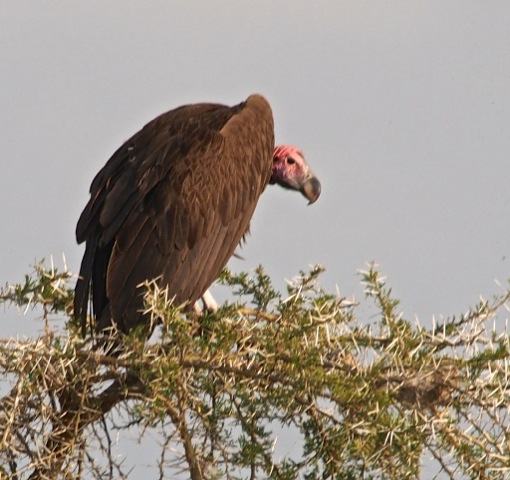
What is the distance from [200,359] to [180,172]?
2231mm

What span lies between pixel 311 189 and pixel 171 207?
2169mm

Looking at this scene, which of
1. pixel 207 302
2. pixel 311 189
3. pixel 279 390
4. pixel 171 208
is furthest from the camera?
pixel 311 189

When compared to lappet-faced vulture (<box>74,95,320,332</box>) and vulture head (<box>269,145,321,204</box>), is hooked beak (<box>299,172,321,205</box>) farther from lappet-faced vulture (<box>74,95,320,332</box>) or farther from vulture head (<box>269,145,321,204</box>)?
lappet-faced vulture (<box>74,95,320,332</box>)

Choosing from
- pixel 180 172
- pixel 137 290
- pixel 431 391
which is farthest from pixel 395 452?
pixel 180 172

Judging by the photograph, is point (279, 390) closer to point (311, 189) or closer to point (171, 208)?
point (171, 208)

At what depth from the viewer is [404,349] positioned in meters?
3.77

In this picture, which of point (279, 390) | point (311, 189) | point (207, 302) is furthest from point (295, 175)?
point (279, 390)

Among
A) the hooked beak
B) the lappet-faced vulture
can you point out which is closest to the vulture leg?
the lappet-faced vulture

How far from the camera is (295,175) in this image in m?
7.88

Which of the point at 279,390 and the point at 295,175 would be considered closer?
the point at 279,390

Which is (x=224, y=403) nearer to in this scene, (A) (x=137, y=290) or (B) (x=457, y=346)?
(B) (x=457, y=346)

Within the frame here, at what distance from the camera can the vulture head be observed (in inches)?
309

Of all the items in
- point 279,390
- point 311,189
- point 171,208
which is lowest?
point 279,390

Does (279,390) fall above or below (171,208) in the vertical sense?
below
